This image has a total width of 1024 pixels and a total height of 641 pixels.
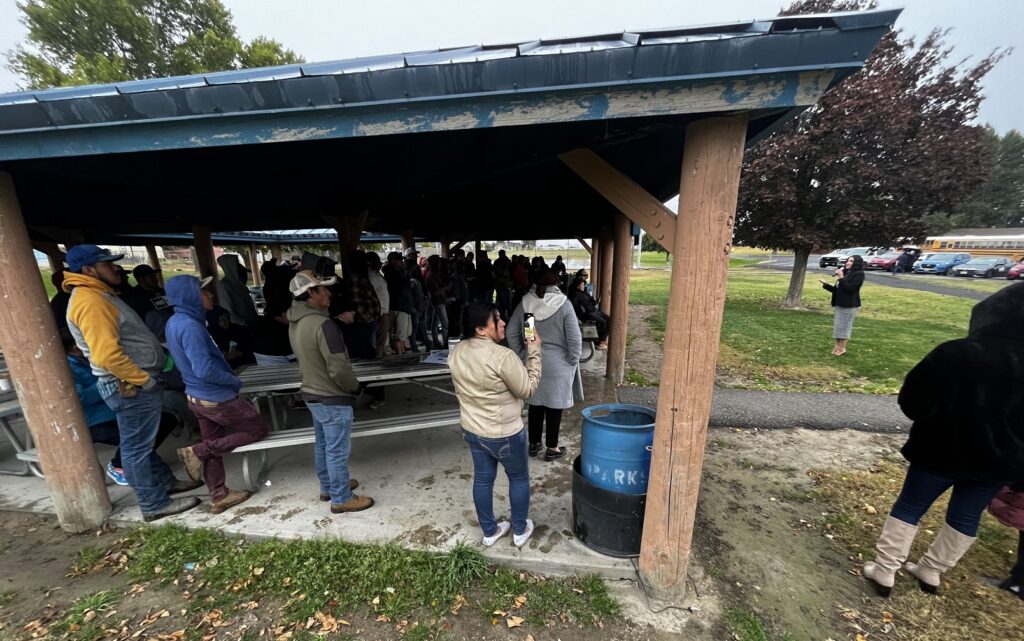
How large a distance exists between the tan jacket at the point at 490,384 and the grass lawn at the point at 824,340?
516 centimetres

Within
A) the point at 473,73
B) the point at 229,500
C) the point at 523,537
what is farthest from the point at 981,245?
the point at 229,500

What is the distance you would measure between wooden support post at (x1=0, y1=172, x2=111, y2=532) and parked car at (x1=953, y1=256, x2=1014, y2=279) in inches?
1583

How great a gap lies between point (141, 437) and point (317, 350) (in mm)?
1543

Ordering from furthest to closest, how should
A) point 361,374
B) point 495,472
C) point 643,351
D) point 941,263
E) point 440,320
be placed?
point 941,263
point 643,351
point 440,320
point 361,374
point 495,472

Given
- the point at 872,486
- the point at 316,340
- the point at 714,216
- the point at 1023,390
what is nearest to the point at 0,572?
the point at 316,340

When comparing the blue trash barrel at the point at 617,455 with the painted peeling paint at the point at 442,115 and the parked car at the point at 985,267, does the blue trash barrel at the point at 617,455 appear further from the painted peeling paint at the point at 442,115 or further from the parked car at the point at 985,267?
the parked car at the point at 985,267

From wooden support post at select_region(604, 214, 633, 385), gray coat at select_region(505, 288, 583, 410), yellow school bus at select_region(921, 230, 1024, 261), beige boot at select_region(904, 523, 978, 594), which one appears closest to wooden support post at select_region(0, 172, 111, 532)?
gray coat at select_region(505, 288, 583, 410)

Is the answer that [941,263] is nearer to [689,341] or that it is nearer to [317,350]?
[689,341]

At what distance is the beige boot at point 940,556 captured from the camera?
2.34m

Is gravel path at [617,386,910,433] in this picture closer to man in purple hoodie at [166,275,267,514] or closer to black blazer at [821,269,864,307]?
black blazer at [821,269,864,307]

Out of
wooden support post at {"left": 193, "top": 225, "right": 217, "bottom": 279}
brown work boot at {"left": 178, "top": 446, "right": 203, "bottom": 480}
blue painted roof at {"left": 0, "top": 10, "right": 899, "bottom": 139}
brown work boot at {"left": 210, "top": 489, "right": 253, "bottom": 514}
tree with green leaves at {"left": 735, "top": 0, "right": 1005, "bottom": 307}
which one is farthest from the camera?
tree with green leaves at {"left": 735, "top": 0, "right": 1005, "bottom": 307}

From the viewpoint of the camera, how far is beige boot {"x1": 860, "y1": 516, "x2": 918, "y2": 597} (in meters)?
2.37

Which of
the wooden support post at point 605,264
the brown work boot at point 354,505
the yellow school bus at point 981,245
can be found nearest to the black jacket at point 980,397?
the brown work boot at point 354,505

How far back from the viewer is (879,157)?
35.2 feet
